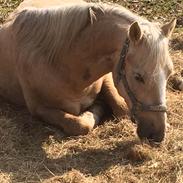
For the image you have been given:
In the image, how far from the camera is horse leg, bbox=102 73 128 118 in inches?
223

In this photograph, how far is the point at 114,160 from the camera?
15.8 feet

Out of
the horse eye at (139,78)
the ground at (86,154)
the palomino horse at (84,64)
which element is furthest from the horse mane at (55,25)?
the ground at (86,154)

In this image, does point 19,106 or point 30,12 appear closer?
point 30,12

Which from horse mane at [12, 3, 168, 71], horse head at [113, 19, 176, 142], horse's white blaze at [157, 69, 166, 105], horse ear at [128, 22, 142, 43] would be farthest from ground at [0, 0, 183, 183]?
horse ear at [128, 22, 142, 43]

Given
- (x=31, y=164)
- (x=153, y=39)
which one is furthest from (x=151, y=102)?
(x=31, y=164)

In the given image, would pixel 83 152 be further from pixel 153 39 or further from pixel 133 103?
pixel 153 39

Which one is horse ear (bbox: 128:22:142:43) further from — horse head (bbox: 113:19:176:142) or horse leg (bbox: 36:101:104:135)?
horse leg (bbox: 36:101:104:135)

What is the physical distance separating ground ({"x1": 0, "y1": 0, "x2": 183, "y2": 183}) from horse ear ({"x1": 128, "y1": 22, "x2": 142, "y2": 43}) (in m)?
0.99

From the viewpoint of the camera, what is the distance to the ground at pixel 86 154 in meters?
4.51

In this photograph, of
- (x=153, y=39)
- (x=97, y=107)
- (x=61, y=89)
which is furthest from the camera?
(x=97, y=107)

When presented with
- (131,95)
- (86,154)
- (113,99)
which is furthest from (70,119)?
(131,95)

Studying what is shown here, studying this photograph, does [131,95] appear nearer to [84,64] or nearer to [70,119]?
[84,64]

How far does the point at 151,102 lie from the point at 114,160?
0.67 metres

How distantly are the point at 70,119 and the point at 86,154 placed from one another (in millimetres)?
524
